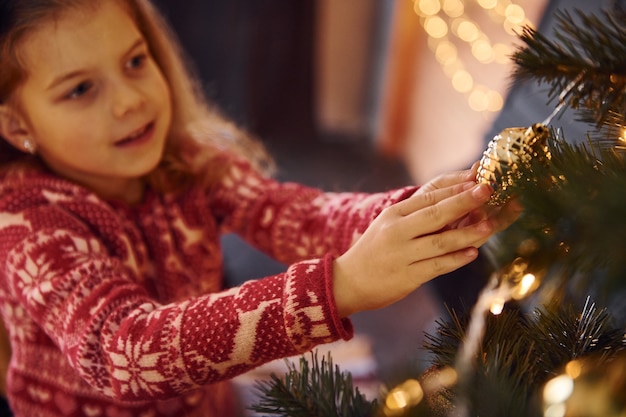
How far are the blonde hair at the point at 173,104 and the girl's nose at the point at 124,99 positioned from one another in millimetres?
98

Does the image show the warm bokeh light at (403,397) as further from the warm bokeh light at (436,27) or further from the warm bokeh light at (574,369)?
the warm bokeh light at (436,27)

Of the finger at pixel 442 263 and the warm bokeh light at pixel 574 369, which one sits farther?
the finger at pixel 442 263

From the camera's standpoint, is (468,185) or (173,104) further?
(173,104)

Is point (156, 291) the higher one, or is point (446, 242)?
point (446, 242)

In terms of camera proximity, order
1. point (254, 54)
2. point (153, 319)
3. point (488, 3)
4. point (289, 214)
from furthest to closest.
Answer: point (254, 54) < point (488, 3) < point (289, 214) < point (153, 319)

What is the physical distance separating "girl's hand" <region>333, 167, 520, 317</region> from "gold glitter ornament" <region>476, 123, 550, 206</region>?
15mm

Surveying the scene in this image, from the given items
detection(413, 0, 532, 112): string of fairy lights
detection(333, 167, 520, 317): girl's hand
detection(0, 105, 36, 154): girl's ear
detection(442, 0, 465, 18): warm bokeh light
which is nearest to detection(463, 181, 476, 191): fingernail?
detection(333, 167, 520, 317): girl's hand

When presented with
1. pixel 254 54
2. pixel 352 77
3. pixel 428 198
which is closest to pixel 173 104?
pixel 428 198

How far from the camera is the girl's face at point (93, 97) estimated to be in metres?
0.68

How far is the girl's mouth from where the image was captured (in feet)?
2.46

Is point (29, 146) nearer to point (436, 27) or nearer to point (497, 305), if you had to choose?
point (497, 305)

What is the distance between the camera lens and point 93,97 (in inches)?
28.0

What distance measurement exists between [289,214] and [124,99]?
0.82 feet

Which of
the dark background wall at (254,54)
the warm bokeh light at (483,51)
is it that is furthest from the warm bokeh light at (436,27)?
the dark background wall at (254,54)
